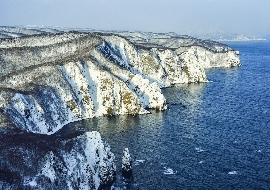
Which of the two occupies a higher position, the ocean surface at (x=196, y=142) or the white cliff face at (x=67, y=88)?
the white cliff face at (x=67, y=88)

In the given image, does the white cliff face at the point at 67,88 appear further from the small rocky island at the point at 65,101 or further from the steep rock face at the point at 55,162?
the steep rock face at the point at 55,162

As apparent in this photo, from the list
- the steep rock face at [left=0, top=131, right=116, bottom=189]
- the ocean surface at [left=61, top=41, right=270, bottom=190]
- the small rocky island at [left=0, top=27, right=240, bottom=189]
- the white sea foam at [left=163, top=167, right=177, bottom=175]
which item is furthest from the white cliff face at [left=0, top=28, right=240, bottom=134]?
the white sea foam at [left=163, top=167, right=177, bottom=175]

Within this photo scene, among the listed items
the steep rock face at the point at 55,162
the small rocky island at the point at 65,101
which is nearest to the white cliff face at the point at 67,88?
the small rocky island at the point at 65,101

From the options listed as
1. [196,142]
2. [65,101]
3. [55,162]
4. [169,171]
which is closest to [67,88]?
[65,101]

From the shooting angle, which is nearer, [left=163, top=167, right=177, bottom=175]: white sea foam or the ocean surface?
the ocean surface

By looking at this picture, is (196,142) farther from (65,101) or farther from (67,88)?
(67,88)

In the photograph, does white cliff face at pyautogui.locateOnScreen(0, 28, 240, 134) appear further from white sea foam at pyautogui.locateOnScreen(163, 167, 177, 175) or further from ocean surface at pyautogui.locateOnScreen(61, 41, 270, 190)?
white sea foam at pyautogui.locateOnScreen(163, 167, 177, 175)

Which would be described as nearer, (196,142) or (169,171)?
(169,171)

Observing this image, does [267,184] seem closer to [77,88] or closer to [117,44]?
[77,88]
